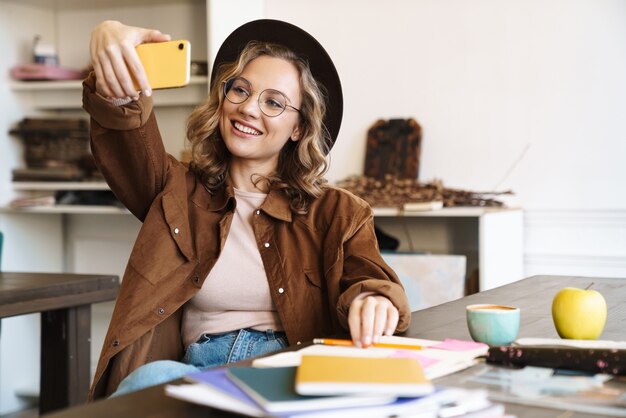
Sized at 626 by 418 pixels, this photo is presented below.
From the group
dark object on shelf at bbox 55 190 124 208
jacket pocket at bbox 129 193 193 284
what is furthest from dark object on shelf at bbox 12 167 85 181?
jacket pocket at bbox 129 193 193 284

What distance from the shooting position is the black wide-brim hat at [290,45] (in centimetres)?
213

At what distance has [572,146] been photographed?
384 centimetres

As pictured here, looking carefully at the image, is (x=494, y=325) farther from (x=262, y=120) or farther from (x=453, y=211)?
(x=453, y=211)

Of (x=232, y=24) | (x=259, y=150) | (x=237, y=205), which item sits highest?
(x=232, y=24)

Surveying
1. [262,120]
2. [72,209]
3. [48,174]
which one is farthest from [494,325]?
[48,174]

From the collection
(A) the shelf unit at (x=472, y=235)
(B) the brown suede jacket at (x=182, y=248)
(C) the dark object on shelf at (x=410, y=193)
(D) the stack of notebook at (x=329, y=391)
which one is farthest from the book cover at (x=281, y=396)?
(C) the dark object on shelf at (x=410, y=193)

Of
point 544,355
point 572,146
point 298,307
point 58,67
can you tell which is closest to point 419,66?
point 572,146

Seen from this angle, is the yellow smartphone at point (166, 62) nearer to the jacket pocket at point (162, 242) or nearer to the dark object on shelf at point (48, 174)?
the jacket pocket at point (162, 242)

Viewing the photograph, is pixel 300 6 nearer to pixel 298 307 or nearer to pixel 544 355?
pixel 298 307

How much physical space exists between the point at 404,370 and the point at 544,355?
33 centimetres

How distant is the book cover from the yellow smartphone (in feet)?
1.73

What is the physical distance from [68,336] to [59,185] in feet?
5.48

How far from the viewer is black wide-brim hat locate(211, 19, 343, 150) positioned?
2.13 m

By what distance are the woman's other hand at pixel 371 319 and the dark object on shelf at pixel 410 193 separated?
86.8 inches
